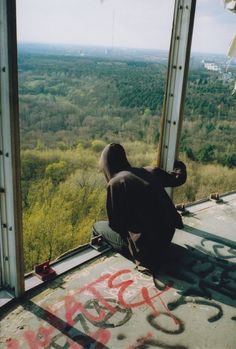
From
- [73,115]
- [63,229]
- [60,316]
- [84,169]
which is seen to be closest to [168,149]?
[60,316]

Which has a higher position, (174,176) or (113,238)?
(174,176)

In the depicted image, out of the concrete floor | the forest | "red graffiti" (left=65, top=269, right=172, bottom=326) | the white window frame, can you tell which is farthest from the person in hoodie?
the forest

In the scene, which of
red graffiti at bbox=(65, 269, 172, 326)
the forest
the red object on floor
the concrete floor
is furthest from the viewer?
the forest

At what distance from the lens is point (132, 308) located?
336 cm

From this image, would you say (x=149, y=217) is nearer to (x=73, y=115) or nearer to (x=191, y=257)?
(x=191, y=257)

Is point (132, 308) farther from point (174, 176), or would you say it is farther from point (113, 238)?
point (174, 176)

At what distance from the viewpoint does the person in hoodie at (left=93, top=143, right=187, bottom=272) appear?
390 centimetres

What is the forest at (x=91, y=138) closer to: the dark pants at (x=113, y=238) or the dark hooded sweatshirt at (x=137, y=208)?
the dark pants at (x=113, y=238)

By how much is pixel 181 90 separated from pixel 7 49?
239 centimetres

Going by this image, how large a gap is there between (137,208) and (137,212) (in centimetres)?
4

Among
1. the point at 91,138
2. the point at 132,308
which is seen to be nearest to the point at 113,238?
the point at 132,308

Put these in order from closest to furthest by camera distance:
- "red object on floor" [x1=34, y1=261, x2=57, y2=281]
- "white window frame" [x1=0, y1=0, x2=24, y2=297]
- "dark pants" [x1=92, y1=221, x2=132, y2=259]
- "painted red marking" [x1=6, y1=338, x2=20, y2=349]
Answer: "white window frame" [x1=0, y1=0, x2=24, y2=297] → "painted red marking" [x1=6, y1=338, x2=20, y2=349] → "red object on floor" [x1=34, y1=261, x2=57, y2=281] → "dark pants" [x1=92, y1=221, x2=132, y2=259]

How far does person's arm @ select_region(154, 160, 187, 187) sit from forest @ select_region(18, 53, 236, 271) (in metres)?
4.69

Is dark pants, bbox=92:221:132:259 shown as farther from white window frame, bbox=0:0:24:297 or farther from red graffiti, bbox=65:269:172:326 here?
white window frame, bbox=0:0:24:297
